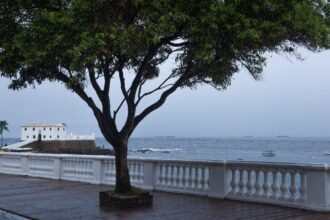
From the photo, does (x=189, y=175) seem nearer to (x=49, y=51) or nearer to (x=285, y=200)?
(x=285, y=200)

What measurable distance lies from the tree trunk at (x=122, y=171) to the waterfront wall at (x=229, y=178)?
2.22 metres

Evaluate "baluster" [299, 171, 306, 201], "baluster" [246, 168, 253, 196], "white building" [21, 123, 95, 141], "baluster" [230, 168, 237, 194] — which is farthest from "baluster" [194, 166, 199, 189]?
"white building" [21, 123, 95, 141]

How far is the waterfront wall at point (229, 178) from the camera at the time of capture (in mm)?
10461

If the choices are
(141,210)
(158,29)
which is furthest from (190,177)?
(158,29)

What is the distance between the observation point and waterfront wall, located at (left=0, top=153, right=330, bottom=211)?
1046 centimetres

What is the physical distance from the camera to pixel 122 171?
11.6 metres

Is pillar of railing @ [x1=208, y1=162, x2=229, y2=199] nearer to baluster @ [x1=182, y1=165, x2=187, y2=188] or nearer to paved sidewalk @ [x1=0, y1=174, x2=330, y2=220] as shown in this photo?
paved sidewalk @ [x1=0, y1=174, x2=330, y2=220]

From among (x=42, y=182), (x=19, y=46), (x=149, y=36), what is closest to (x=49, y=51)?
(x=19, y=46)

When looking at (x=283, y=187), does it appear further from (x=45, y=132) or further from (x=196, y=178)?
(x=45, y=132)

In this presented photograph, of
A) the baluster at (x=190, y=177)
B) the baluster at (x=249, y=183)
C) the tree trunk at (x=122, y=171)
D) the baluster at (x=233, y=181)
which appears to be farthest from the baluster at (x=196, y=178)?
the tree trunk at (x=122, y=171)

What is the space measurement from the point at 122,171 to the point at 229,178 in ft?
8.76

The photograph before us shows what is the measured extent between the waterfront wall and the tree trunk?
222 cm

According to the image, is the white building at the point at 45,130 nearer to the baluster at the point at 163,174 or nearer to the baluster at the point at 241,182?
the baluster at the point at 163,174

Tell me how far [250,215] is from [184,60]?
3.52 metres
